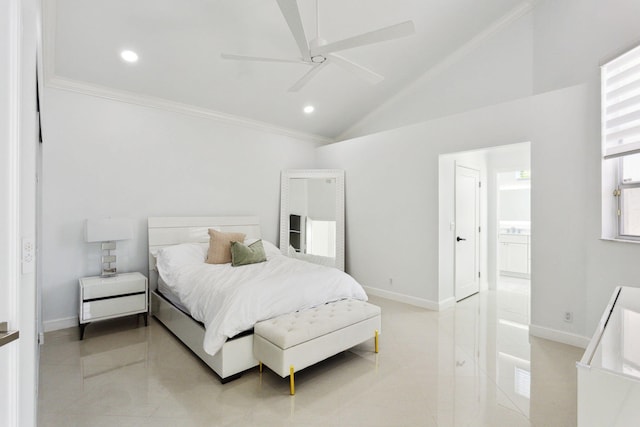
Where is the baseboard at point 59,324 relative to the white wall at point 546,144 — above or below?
below

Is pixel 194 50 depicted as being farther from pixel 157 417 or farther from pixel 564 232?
pixel 564 232

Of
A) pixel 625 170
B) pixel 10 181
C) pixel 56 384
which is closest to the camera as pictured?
pixel 10 181

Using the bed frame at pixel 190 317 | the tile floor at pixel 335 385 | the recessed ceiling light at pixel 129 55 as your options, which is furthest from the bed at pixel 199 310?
the recessed ceiling light at pixel 129 55

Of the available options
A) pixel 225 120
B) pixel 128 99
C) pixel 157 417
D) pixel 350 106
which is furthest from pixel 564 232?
pixel 128 99

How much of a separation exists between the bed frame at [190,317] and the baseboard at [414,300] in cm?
210

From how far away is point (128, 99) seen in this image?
148 inches

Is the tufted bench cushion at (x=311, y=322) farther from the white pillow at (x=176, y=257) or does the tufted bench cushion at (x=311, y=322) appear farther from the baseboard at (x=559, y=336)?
the baseboard at (x=559, y=336)

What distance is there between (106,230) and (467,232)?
4.72m

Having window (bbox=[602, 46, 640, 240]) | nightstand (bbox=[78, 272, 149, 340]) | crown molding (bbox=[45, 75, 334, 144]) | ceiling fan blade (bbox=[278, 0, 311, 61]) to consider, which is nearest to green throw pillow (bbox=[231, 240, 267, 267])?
nightstand (bbox=[78, 272, 149, 340])

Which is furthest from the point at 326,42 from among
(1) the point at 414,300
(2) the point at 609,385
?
(1) the point at 414,300

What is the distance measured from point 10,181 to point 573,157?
4025 millimetres

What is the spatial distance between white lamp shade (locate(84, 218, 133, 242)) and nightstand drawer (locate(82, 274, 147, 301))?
1.45 feet

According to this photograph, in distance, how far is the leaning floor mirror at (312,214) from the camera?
5188 millimetres

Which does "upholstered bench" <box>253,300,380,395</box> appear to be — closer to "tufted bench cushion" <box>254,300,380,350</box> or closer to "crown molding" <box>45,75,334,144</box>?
"tufted bench cushion" <box>254,300,380,350</box>
